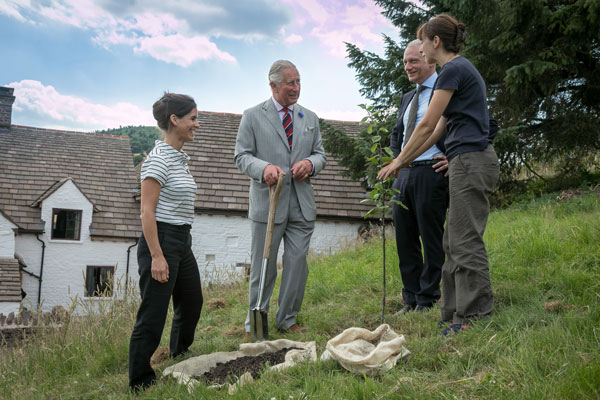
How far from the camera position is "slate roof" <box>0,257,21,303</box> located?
723 inches

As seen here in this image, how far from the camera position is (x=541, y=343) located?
2678 millimetres

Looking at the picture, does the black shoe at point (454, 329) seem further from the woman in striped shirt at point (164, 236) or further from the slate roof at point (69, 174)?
the slate roof at point (69, 174)

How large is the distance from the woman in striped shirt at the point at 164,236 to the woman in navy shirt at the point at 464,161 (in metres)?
1.68

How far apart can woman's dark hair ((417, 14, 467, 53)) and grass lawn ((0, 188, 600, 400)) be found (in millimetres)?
1890

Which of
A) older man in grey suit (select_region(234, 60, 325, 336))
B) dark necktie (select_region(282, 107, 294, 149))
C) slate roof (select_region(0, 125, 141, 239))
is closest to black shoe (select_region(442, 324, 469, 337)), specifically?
older man in grey suit (select_region(234, 60, 325, 336))

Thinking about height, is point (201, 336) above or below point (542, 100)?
below

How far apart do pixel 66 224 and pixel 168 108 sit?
20441 mm

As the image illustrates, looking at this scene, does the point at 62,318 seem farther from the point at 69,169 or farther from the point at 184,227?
the point at 69,169

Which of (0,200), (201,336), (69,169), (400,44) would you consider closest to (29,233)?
(0,200)

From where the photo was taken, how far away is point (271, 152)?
451 centimetres

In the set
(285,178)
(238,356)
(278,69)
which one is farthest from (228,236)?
(238,356)

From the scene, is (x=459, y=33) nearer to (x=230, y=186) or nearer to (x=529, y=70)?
(x=529, y=70)

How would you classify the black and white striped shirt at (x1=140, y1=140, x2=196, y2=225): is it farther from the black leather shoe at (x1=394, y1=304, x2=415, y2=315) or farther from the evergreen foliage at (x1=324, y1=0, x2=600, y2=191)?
the evergreen foliage at (x1=324, y1=0, x2=600, y2=191)

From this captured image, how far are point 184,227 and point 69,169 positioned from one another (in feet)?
75.4
